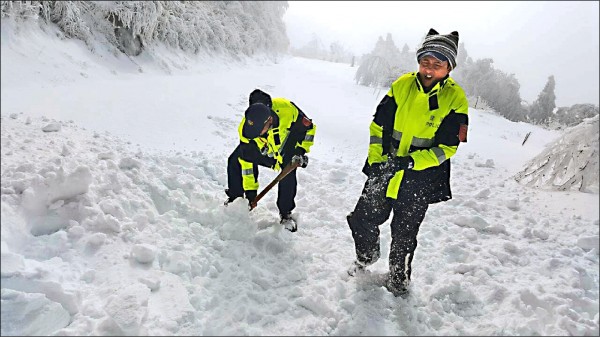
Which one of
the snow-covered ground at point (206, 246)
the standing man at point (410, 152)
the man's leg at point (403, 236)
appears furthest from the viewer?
the man's leg at point (403, 236)

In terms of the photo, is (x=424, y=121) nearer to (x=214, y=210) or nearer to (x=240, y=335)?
(x=240, y=335)

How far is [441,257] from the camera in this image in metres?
3.40

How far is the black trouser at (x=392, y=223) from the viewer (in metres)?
2.63

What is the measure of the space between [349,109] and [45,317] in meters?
9.56

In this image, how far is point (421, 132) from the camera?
2.52m

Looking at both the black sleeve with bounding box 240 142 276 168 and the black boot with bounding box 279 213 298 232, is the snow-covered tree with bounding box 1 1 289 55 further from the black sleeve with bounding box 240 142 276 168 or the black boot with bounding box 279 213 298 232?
the black boot with bounding box 279 213 298 232

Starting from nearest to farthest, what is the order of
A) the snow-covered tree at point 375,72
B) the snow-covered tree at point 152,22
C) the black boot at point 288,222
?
the black boot at point 288,222 → the snow-covered tree at point 152,22 → the snow-covered tree at point 375,72

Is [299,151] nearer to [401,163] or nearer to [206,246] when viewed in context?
[206,246]

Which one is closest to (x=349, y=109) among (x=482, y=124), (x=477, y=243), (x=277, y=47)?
(x=482, y=124)

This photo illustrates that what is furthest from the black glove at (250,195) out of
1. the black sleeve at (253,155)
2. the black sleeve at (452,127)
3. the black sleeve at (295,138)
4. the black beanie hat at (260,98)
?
the black sleeve at (452,127)

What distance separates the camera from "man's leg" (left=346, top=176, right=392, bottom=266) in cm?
276

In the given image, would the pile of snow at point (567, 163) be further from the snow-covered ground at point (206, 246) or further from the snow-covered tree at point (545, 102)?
the snow-covered tree at point (545, 102)

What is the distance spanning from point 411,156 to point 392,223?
58 centimetres

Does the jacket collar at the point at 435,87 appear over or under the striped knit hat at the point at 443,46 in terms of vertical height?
under
